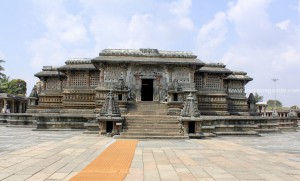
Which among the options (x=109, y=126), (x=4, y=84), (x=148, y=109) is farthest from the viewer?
(x=4, y=84)

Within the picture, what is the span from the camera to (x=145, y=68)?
1038 inches

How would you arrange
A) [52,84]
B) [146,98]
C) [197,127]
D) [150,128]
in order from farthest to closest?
[52,84] → [146,98] → [150,128] → [197,127]

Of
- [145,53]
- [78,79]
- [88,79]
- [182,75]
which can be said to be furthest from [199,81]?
[78,79]

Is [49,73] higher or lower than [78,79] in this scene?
higher

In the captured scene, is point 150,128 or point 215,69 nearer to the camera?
point 150,128

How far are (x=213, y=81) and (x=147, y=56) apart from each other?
26.4 feet

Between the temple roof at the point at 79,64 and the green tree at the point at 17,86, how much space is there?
47777 mm

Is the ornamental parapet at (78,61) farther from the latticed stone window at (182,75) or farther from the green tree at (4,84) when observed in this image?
the green tree at (4,84)

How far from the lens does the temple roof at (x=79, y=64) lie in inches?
1130

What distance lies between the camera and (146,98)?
3019 cm

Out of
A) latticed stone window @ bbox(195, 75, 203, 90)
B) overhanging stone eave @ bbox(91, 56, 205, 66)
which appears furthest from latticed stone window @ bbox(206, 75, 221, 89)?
overhanging stone eave @ bbox(91, 56, 205, 66)

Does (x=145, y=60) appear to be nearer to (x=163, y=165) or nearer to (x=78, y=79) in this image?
(x=78, y=79)

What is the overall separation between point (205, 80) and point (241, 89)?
637 centimetres

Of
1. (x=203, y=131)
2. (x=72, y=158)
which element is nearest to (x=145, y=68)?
(x=203, y=131)
